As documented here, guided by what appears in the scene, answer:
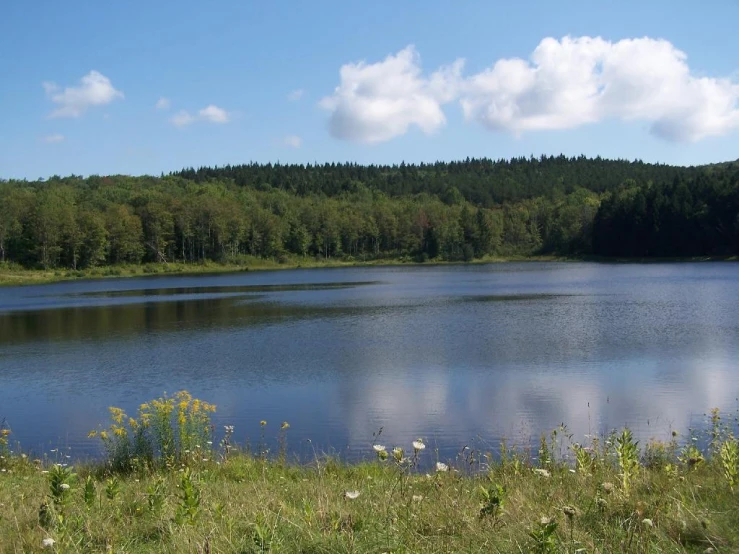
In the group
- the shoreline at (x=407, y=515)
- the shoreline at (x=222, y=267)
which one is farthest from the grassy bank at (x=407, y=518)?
the shoreline at (x=222, y=267)

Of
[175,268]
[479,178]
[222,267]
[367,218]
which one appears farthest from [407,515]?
[479,178]

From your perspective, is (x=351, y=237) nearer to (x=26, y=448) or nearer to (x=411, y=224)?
(x=411, y=224)

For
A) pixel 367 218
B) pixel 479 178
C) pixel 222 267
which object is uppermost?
pixel 479 178

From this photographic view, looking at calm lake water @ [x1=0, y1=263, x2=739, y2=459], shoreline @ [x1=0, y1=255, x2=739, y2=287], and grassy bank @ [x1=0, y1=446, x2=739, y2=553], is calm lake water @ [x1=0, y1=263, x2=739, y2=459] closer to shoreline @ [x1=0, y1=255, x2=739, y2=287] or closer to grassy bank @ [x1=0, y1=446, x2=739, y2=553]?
grassy bank @ [x1=0, y1=446, x2=739, y2=553]

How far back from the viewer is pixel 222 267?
101 meters

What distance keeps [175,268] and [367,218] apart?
39.0 metres

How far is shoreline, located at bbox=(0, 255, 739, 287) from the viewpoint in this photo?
81.7 metres

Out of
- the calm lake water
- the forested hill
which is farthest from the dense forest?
the calm lake water

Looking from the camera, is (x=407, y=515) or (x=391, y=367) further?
(x=391, y=367)

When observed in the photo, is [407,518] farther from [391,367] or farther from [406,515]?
[391,367]

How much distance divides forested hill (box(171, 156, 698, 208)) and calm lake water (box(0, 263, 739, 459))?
389 ft

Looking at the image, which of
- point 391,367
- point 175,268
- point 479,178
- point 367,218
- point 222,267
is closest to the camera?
point 391,367

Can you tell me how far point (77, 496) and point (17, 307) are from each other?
44.7m

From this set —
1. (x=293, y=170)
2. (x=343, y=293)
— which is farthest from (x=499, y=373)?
(x=293, y=170)
